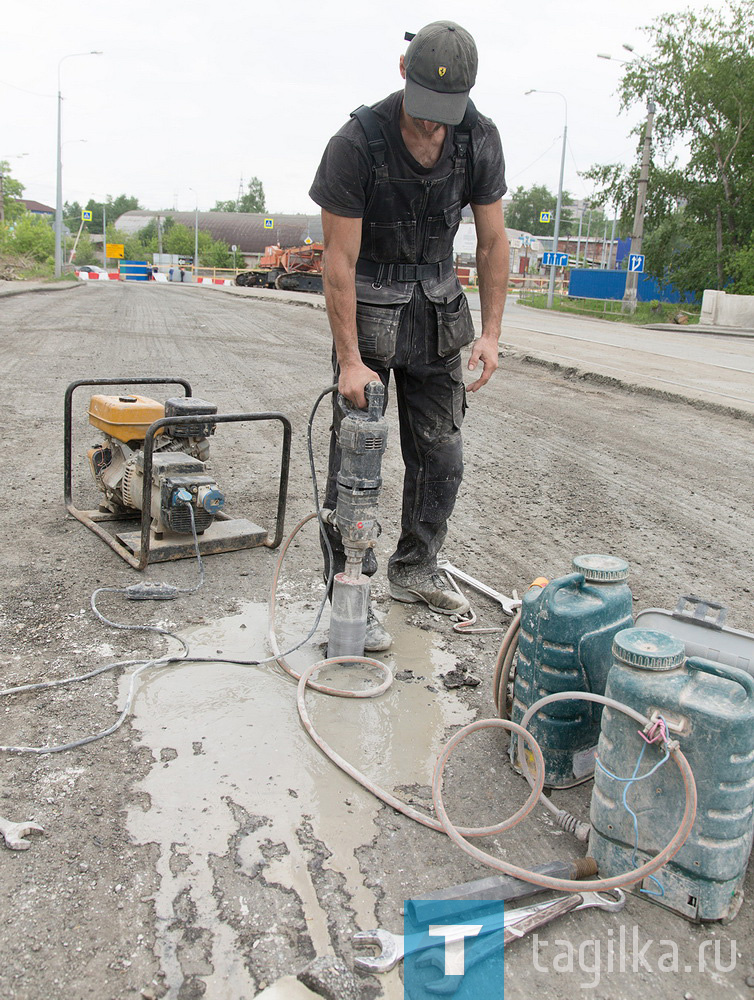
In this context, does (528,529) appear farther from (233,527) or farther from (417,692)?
(417,692)

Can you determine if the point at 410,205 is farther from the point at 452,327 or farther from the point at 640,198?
the point at 640,198

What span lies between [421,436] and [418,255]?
2.39 feet

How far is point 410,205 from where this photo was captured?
2939mm

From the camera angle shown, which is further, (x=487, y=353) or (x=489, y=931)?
(x=487, y=353)

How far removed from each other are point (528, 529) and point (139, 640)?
7.99 feet

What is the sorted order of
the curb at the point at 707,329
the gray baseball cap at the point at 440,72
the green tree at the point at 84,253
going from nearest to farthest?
the gray baseball cap at the point at 440,72 < the curb at the point at 707,329 < the green tree at the point at 84,253

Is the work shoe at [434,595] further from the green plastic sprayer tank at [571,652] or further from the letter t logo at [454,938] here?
the letter t logo at [454,938]

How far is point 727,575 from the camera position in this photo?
407cm

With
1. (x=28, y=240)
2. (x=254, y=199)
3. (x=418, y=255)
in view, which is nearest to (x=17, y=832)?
(x=418, y=255)

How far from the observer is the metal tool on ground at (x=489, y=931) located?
175 centimetres

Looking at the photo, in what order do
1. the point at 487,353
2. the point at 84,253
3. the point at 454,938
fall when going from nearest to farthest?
the point at 454,938
the point at 487,353
the point at 84,253

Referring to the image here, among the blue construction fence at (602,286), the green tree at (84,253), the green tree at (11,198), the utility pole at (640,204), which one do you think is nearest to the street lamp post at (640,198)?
the utility pole at (640,204)

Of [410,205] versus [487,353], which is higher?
[410,205]

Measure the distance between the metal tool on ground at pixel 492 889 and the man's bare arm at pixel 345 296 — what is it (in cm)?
157
